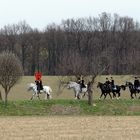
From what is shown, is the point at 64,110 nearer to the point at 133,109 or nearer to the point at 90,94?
the point at 90,94

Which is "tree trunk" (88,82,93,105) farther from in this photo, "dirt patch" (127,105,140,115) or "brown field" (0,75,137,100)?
"brown field" (0,75,137,100)

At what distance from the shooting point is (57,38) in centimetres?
11275

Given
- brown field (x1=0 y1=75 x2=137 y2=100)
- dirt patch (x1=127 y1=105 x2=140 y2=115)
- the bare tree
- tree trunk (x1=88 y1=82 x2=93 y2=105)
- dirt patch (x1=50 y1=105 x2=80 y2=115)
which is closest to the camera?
dirt patch (x1=50 y1=105 x2=80 y2=115)

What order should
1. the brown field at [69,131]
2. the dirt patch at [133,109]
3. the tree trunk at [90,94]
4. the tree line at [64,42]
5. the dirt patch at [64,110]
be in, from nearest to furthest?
1. the brown field at [69,131]
2. the dirt patch at [64,110]
3. the dirt patch at [133,109]
4. the tree trunk at [90,94]
5. the tree line at [64,42]

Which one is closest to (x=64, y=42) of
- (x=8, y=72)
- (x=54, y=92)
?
(x=54, y=92)

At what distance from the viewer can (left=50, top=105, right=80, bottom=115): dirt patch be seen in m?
37.9

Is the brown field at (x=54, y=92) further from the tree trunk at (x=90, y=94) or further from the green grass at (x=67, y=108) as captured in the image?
the green grass at (x=67, y=108)

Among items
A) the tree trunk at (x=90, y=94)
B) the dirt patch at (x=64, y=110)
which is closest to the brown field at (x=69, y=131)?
the dirt patch at (x=64, y=110)

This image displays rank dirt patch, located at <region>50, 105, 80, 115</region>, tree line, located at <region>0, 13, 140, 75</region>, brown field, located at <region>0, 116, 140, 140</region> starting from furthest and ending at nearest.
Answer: tree line, located at <region>0, 13, 140, 75</region>
dirt patch, located at <region>50, 105, 80, 115</region>
brown field, located at <region>0, 116, 140, 140</region>

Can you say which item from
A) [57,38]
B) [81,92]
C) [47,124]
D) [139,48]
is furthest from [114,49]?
[47,124]

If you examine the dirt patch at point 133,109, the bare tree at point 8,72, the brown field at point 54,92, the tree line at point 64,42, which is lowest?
the dirt patch at point 133,109

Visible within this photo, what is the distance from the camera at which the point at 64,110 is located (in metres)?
38.3

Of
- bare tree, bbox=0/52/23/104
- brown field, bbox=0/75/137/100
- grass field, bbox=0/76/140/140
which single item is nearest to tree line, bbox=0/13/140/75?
A: brown field, bbox=0/75/137/100

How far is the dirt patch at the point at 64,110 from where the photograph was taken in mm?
37906
